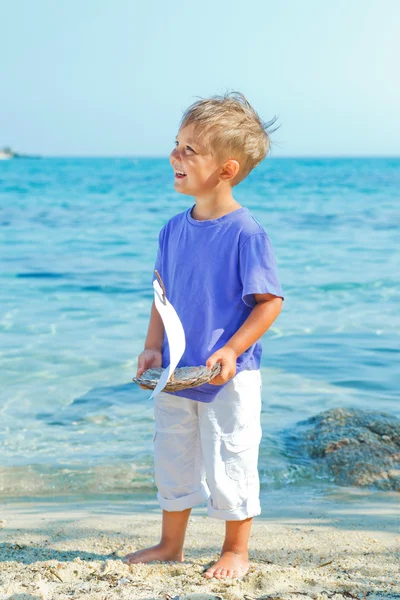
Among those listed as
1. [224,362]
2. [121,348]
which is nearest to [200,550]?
[224,362]

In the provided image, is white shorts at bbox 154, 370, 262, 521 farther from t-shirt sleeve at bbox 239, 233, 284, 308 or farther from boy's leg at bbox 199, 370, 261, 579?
t-shirt sleeve at bbox 239, 233, 284, 308

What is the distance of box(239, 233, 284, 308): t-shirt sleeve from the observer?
8.16 feet

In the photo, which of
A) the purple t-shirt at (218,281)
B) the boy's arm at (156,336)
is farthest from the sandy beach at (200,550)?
the boy's arm at (156,336)

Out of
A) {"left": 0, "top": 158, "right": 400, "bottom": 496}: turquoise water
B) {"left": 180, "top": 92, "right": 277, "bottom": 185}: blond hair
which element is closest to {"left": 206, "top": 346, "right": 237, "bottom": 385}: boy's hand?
{"left": 180, "top": 92, "right": 277, "bottom": 185}: blond hair

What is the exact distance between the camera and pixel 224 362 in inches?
95.6

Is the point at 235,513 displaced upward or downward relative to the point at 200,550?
upward

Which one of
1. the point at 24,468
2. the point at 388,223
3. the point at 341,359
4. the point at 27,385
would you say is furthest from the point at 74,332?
the point at 388,223

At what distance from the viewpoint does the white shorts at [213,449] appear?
2.62 m

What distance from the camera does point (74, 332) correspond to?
24.2 ft

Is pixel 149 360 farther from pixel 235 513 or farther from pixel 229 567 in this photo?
pixel 229 567

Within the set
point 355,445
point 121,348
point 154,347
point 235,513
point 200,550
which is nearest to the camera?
point 235,513

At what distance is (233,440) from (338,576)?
0.62m

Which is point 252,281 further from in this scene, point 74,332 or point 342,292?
point 342,292

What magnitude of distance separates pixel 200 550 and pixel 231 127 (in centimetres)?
168
